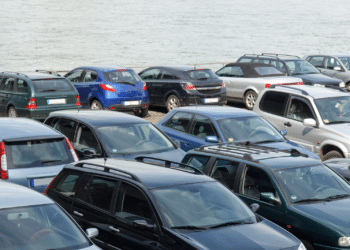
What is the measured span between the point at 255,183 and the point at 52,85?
914 cm

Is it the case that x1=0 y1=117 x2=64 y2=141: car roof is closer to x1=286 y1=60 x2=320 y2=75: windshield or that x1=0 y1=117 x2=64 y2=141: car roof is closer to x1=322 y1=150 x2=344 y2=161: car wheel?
x1=322 y1=150 x2=344 y2=161: car wheel

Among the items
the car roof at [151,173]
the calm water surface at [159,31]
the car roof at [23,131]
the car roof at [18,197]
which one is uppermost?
the car roof at [18,197]

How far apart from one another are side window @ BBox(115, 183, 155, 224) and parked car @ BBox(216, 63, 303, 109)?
12857mm

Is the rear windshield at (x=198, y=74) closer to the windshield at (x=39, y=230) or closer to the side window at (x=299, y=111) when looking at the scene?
the side window at (x=299, y=111)

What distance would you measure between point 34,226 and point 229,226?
74.4 inches

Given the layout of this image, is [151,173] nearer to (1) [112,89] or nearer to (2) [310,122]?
(2) [310,122]

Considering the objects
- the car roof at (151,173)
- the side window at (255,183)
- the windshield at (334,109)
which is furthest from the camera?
the windshield at (334,109)

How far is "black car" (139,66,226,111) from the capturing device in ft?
55.5

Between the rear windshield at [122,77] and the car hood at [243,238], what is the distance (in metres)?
11.2

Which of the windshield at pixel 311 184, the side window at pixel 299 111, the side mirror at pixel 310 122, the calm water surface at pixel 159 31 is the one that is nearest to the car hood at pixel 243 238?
the windshield at pixel 311 184

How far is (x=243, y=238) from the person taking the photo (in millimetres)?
5406

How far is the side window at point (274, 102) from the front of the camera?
42.0 ft

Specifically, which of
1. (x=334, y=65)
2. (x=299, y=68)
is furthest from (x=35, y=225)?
(x=334, y=65)

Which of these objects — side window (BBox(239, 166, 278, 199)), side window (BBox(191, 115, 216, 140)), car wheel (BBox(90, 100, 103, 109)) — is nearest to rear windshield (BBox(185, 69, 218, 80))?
car wheel (BBox(90, 100, 103, 109))
